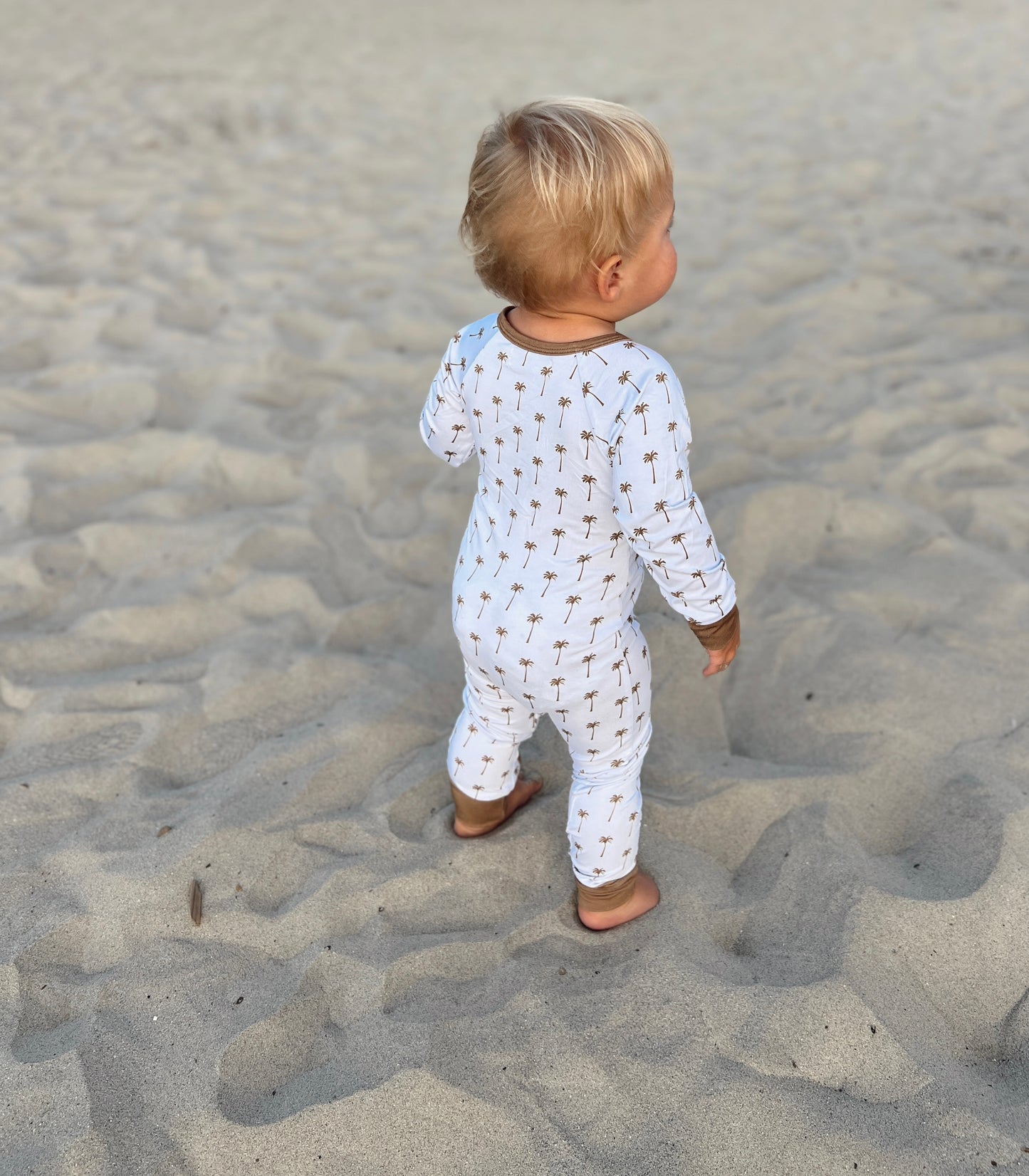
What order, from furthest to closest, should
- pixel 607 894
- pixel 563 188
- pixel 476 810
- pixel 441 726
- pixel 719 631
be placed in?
pixel 441 726 → pixel 476 810 → pixel 607 894 → pixel 719 631 → pixel 563 188

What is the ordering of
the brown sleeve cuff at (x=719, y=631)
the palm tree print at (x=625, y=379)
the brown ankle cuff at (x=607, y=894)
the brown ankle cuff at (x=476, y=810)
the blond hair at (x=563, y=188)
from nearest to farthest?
1. the blond hair at (x=563, y=188)
2. the palm tree print at (x=625, y=379)
3. the brown sleeve cuff at (x=719, y=631)
4. the brown ankle cuff at (x=607, y=894)
5. the brown ankle cuff at (x=476, y=810)

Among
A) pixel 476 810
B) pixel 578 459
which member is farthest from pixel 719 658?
pixel 476 810

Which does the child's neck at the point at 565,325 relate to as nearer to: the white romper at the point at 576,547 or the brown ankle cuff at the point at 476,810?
the white romper at the point at 576,547

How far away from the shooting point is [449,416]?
60.6 inches

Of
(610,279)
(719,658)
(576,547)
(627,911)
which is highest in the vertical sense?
(610,279)

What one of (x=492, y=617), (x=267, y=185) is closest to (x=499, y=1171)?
(x=492, y=617)

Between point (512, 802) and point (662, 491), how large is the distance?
0.87m

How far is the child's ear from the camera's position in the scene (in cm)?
122

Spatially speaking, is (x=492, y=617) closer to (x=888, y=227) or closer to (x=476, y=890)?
(x=476, y=890)

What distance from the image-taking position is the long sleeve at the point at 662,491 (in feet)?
4.12

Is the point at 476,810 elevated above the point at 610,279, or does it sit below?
below

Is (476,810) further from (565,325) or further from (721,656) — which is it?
(565,325)

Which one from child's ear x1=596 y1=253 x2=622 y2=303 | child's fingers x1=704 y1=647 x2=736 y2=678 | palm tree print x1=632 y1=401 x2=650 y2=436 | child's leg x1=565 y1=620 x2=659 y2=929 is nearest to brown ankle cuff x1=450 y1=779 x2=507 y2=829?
child's leg x1=565 y1=620 x2=659 y2=929

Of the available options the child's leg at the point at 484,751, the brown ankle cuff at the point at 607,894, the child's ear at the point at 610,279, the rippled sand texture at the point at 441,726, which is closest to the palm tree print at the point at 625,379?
the child's ear at the point at 610,279
